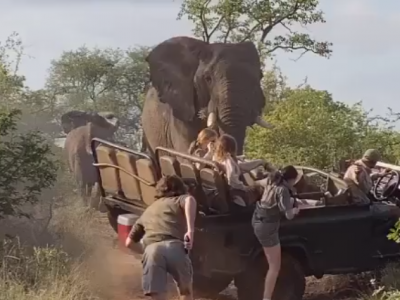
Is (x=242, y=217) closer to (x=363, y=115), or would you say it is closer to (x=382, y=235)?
(x=382, y=235)

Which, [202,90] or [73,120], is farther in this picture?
[73,120]

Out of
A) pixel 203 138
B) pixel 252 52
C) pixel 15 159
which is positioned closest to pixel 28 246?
pixel 15 159

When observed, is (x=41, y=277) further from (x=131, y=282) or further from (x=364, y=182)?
(x=364, y=182)

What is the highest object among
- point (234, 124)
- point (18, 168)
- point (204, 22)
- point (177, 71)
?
point (204, 22)

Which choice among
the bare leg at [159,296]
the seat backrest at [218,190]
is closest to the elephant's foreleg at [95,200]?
the seat backrest at [218,190]

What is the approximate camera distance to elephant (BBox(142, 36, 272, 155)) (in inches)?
603

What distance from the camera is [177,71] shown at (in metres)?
17.2

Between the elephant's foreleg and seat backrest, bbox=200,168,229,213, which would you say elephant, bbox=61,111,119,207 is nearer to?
the elephant's foreleg

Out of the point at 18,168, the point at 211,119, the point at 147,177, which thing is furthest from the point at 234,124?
the point at 147,177

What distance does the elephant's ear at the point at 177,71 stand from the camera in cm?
1686

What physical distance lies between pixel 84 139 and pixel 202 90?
22.2 feet

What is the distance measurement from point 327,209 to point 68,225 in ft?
16.4

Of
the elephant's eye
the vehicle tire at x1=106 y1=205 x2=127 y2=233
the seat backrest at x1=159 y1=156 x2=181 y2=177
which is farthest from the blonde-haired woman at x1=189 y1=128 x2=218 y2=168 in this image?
the elephant's eye

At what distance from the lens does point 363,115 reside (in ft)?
60.1
